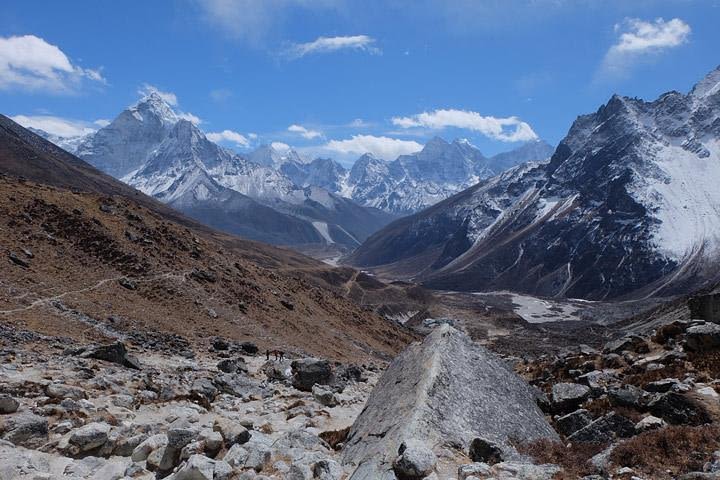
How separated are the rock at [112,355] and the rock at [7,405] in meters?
10.0

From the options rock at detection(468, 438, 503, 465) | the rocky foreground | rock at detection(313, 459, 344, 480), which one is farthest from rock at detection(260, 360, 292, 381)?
rock at detection(468, 438, 503, 465)

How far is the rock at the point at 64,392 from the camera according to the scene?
1552 cm

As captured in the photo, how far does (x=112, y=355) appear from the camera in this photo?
24.1 m

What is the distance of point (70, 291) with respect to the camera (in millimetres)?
36656

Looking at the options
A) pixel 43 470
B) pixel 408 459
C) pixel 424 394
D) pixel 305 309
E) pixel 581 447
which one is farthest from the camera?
pixel 305 309

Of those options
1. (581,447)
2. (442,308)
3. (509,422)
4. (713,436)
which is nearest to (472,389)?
(509,422)

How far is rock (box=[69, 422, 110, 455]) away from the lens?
12.2 meters

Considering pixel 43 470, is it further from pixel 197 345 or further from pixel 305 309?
pixel 305 309

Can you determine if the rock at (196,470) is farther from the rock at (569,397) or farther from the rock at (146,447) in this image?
the rock at (569,397)

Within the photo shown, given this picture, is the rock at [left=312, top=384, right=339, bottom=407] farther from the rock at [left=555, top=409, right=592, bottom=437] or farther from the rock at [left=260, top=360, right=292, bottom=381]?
the rock at [left=555, top=409, right=592, bottom=437]

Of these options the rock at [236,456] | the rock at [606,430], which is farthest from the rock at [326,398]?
the rock at [606,430]

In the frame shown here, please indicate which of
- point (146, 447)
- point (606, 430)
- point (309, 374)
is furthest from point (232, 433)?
point (309, 374)

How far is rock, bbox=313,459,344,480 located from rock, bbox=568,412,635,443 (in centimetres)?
576

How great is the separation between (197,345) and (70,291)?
956 centimetres
